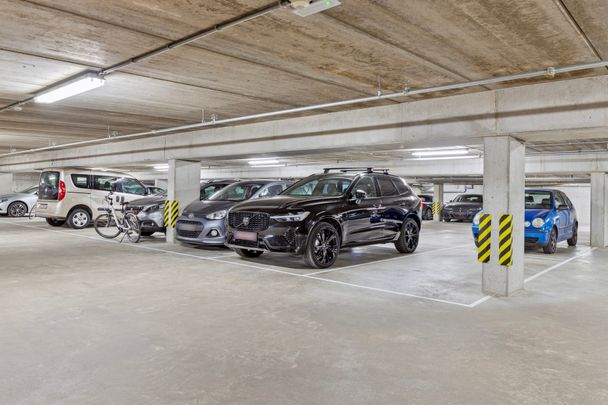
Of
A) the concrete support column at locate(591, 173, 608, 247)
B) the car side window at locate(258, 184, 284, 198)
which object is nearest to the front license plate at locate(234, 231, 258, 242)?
the car side window at locate(258, 184, 284, 198)

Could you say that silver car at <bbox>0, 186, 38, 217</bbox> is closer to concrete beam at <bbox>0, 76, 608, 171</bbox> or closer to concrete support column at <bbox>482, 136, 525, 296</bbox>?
concrete beam at <bbox>0, 76, 608, 171</bbox>

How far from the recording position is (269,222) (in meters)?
6.99

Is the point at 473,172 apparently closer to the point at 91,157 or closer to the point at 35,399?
the point at 91,157

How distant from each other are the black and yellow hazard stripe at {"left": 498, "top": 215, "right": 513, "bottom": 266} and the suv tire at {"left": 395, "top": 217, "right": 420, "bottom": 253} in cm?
332

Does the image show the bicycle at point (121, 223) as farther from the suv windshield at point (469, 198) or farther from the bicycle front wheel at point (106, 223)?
the suv windshield at point (469, 198)

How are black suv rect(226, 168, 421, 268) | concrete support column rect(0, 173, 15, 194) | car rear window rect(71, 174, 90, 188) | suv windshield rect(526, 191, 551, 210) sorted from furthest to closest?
concrete support column rect(0, 173, 15, 194), car rear window rect(71, 174, 90, 188), suv windshield rect(526, 191, 551, 210), black suv rect(226, 168, 421, 268)

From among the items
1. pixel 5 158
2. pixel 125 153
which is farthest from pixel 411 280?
pixel 5 158

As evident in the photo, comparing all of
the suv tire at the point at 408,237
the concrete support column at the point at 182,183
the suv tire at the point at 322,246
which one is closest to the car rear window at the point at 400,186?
the suv tire at the point at 408,237

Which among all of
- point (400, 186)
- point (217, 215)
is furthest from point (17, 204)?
point (400, 186)

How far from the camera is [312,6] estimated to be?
3.18 m

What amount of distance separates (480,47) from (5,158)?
22906 millimetres

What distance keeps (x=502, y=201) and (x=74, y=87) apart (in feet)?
19.0

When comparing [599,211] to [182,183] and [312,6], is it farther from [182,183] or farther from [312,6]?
[312,6]

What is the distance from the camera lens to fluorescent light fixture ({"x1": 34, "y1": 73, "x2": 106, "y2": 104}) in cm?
538
